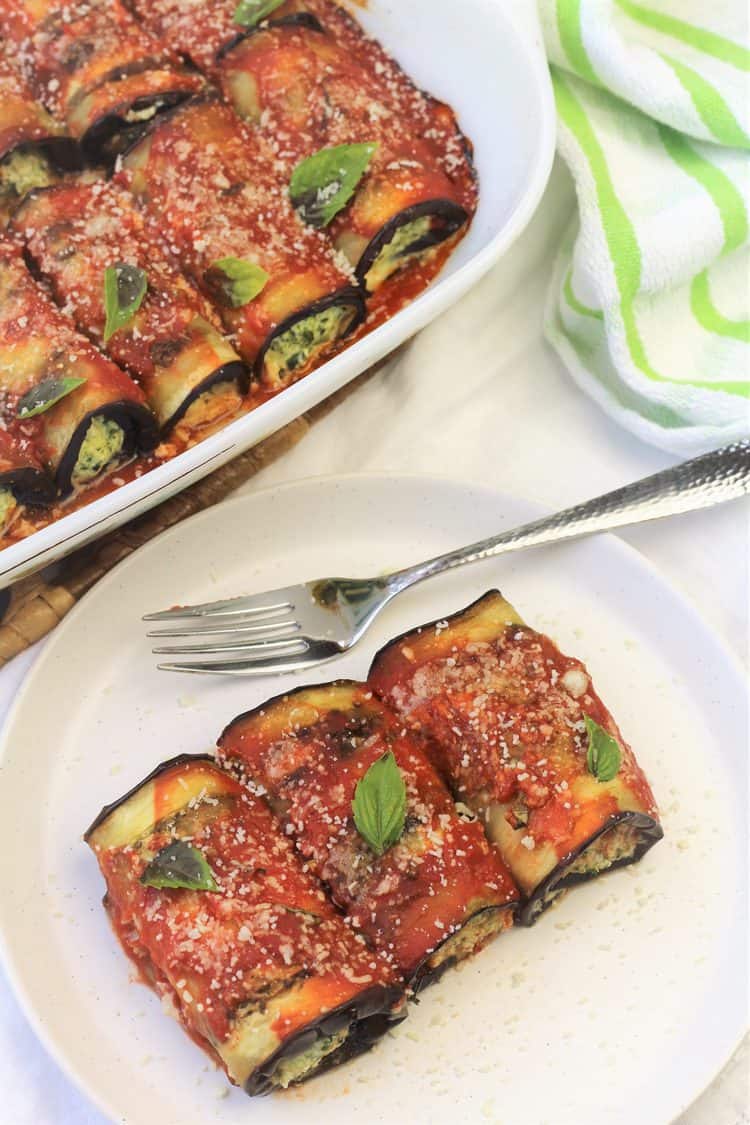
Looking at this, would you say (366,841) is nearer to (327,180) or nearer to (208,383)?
(208,383)

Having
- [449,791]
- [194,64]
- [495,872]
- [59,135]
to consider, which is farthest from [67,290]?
[495,872]

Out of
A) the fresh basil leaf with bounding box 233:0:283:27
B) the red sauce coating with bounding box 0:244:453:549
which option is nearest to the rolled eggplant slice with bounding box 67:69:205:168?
the fresh basil leaf with bounding box 233:0:283:27

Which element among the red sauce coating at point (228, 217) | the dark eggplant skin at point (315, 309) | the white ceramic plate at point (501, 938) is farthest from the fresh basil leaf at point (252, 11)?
the white ceramic plate at point (501, 938)

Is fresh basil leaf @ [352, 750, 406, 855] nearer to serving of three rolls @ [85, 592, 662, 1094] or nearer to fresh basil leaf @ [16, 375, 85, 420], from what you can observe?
serving of three rolls @ [85, 592, 662, 1094]

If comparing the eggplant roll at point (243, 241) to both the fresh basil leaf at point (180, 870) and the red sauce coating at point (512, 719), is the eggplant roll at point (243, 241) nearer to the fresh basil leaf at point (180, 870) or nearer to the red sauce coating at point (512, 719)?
the red sauce coating at point (512, 719)

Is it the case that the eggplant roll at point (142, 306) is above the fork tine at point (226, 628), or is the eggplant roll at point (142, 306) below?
above

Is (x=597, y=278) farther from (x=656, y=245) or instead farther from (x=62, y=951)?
(x=62, y=951)
